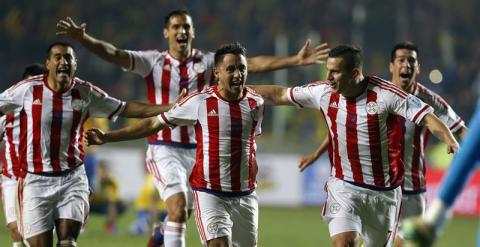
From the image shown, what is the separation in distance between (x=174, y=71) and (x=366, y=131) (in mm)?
2341

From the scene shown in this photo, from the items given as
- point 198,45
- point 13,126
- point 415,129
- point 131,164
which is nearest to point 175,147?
point 13,126

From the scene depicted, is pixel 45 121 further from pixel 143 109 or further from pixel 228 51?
pixel 228 51

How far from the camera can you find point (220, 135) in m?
7.22

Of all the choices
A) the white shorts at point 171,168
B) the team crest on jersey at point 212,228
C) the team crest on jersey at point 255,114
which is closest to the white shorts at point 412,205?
the team crest on jersey at point 255,114

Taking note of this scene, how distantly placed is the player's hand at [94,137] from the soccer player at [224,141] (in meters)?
0.11

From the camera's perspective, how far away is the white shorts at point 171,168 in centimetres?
845

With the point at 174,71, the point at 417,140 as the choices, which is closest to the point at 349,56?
the point at 417,140

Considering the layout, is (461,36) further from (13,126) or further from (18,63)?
(13,126)

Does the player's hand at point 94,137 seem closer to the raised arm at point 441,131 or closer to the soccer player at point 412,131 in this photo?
the soccer player at point 412,131

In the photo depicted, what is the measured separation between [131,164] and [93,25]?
3387mm

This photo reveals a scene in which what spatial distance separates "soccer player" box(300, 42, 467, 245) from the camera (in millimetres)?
8258

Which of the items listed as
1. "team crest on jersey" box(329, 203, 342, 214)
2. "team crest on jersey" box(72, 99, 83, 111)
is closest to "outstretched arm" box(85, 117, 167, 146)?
"team crest on jersey" box(72, 99, 83, 111)

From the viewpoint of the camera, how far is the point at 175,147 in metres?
8.70

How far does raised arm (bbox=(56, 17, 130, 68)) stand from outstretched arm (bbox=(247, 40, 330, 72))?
3.77 feet
